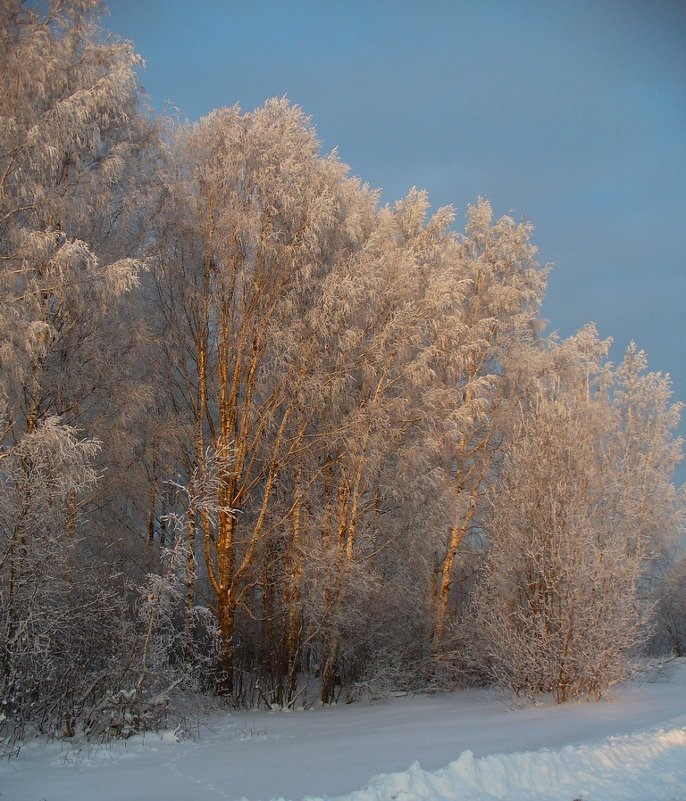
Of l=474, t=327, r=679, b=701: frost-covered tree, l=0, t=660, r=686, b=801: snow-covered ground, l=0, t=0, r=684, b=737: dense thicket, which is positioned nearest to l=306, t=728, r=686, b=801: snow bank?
l=0, t=660, r=686, b=801: snow-covered ground

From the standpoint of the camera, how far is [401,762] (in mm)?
6645

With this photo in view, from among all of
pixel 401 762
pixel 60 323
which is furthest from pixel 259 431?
pixel 401 762

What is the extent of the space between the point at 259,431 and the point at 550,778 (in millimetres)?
9276

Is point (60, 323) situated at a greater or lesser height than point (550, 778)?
greater

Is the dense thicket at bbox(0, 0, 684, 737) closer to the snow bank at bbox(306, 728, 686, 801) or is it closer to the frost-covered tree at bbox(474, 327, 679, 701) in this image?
the frost-covered tree at bbox(474, 327, 679, 701)

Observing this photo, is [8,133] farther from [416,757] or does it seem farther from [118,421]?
[416,757]

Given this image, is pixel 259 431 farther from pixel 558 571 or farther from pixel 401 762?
pixel 401 762

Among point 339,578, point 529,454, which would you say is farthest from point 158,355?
point 529,454

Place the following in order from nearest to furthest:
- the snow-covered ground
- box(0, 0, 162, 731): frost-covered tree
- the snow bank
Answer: the snow bank, the snow-covered ground, box(0, 0, 162, 731): frost-covered tree

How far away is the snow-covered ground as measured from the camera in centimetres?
566

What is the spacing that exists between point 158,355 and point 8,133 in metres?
6.00

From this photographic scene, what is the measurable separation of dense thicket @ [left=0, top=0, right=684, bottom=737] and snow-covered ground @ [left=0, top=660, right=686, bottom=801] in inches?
47.1

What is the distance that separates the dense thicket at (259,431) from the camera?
9648mm

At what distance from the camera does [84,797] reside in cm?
568
